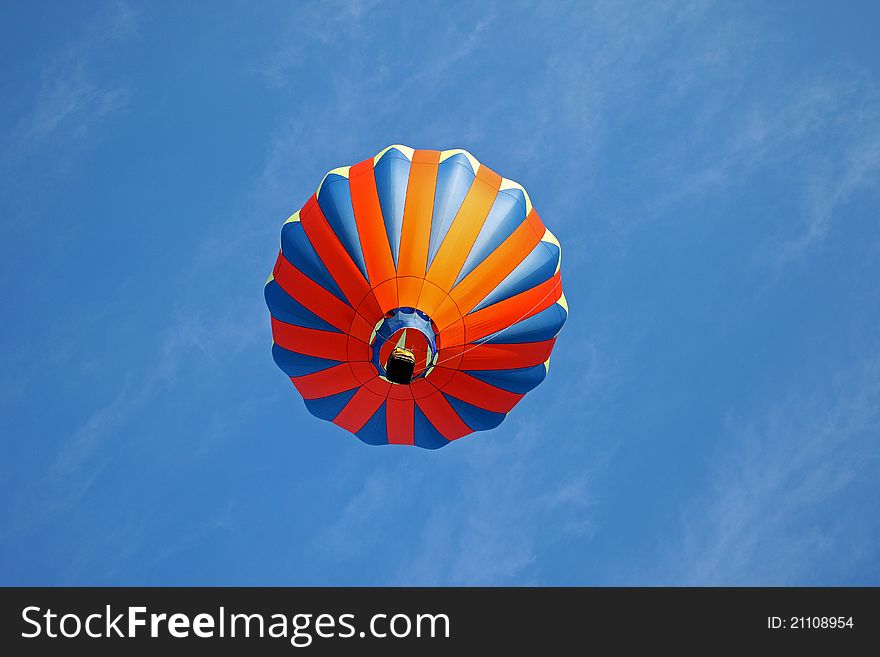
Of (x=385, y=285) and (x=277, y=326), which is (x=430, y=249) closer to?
(x=385, y=285)

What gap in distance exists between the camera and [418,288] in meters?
16.8

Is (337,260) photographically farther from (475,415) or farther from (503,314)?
(475,415)

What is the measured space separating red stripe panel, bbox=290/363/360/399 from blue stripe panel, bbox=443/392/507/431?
1863mm

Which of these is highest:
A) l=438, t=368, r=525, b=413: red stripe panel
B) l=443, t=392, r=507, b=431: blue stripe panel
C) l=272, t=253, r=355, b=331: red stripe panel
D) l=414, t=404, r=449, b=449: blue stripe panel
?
l=272, t=253, r=355, b=331: red stripe panel

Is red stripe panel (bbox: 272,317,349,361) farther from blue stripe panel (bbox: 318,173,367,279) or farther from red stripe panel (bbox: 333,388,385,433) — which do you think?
blue stripe panel (bbox: 318,173,367,279)

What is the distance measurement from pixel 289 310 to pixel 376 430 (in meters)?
3.15

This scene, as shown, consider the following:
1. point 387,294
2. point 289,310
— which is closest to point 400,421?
point 289,310

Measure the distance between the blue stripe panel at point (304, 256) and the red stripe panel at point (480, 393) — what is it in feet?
8.61

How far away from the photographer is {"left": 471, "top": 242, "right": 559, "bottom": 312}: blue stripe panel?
1733 centimetres

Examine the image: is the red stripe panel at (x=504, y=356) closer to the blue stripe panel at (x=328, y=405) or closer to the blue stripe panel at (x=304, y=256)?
the blue stripe panel at (x=304, y=256)

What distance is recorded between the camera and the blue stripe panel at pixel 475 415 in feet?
61.0

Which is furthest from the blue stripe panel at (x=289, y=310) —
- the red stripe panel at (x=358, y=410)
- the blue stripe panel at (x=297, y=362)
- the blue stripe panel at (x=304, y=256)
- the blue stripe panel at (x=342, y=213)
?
the red stripe panel at (x=358, y=410)

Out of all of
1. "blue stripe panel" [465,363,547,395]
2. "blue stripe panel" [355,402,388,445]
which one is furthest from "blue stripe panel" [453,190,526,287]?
"blue stripe panel" [355,402,388,445]

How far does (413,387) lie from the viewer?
1820 centimetres
